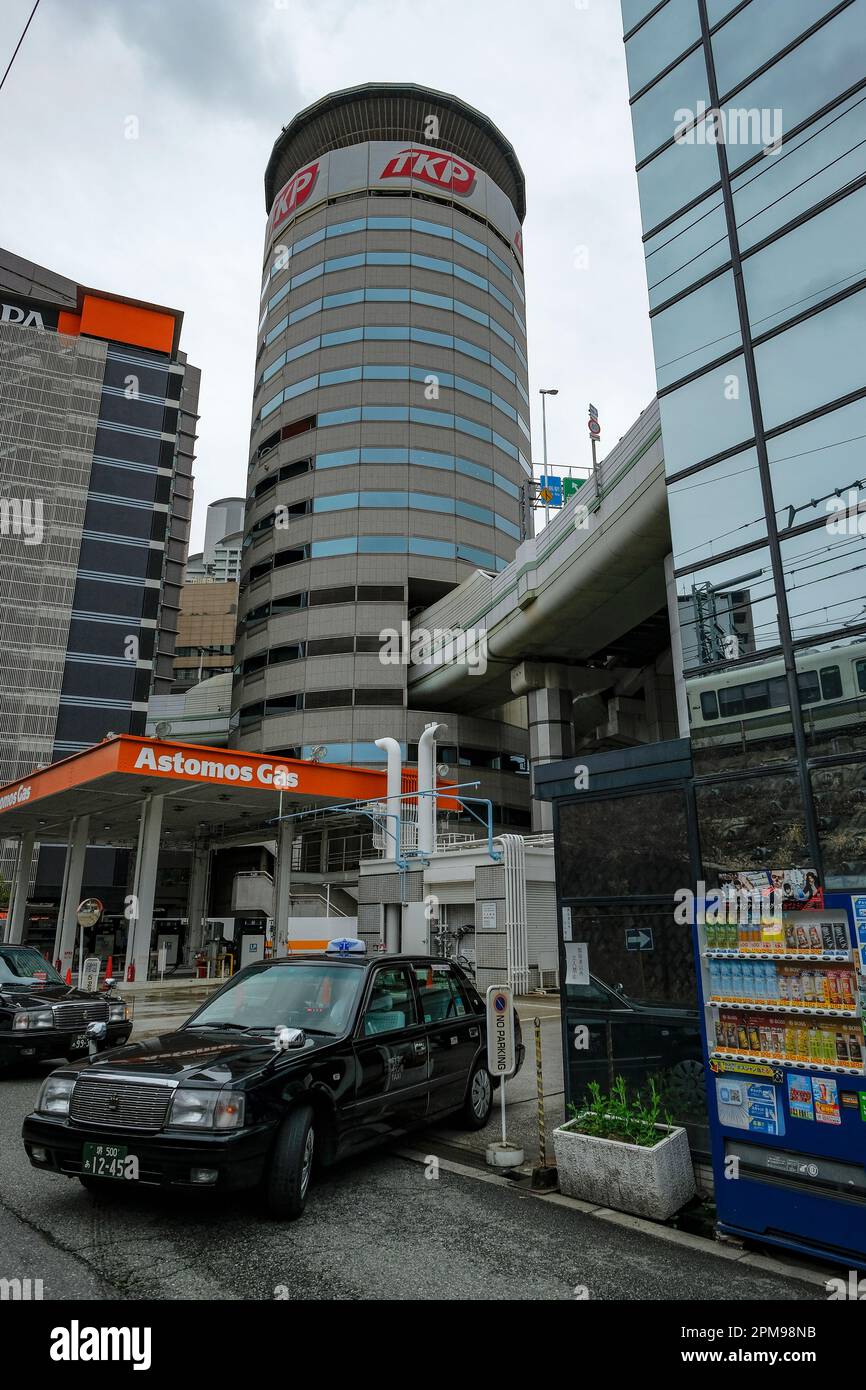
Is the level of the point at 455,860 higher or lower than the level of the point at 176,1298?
higher

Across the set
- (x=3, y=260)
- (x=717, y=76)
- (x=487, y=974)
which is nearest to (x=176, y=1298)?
(x=717, y=76)

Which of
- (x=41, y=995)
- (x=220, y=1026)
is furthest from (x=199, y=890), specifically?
(x=220, y=1026)

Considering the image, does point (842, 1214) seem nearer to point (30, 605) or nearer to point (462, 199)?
point (30, 605)

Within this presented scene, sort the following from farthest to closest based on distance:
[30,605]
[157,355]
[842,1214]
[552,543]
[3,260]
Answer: [3,260] → [157,355] → [30,605] → [552,543] → [842,1214]

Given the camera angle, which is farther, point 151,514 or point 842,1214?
point 151,514

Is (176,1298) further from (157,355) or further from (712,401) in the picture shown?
(157,355)

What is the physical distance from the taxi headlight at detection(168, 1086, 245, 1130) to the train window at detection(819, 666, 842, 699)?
475 centimetres

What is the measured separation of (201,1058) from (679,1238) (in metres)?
3.20

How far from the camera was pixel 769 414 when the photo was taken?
6.70 meters

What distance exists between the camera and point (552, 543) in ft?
101

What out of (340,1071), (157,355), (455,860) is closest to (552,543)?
(455,860)

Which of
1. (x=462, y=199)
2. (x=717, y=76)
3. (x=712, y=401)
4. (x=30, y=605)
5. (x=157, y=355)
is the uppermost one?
(x=462, y=199)

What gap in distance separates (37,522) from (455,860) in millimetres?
39428

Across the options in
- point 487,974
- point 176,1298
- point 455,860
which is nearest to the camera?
point 176,1298
